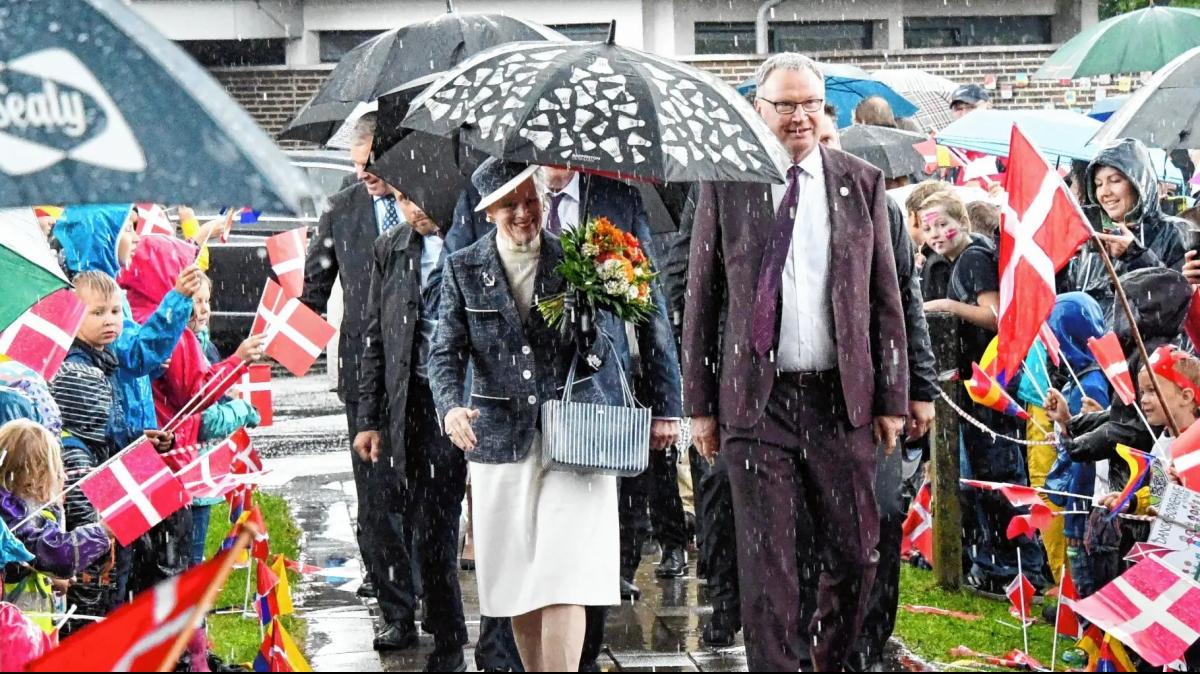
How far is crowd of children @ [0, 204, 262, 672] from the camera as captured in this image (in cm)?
620

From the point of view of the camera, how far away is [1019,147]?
22.6 ft

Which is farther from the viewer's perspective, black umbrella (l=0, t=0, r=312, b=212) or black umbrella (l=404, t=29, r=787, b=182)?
black umbrella (l=404, t=29, r=787, b=182)

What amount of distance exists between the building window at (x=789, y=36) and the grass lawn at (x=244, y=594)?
18.0 m

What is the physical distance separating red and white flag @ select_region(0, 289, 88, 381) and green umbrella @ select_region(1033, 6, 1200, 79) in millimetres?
13237

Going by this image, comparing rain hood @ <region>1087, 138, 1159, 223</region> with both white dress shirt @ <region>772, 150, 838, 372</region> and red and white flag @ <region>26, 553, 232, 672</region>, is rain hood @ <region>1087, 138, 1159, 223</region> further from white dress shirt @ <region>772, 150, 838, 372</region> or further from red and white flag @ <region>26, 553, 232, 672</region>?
red and white flag @ <region>26, 553, 232, 672</region>

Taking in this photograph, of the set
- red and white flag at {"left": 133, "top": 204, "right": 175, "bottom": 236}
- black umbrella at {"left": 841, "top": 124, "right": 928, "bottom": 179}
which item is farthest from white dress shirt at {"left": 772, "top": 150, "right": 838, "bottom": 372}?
black umbrella at {"left": 841, "top": 124, "right": 928, "bottom": 179}

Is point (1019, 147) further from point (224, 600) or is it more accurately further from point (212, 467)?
point (224, 600)

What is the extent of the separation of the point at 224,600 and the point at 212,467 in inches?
72.9

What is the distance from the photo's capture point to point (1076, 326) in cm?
850

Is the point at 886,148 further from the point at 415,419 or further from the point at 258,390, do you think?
the point at 415,419

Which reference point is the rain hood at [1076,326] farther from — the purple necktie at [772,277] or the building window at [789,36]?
the building window at [789,36]

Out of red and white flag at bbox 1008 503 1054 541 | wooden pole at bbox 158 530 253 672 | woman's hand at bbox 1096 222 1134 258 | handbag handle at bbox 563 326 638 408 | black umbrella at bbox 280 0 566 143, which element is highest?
black umbrella at bbox 280 0 566 143

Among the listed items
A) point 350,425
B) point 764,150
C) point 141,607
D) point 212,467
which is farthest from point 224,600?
point 141,607

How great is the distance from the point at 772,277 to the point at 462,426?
1.17 metres
